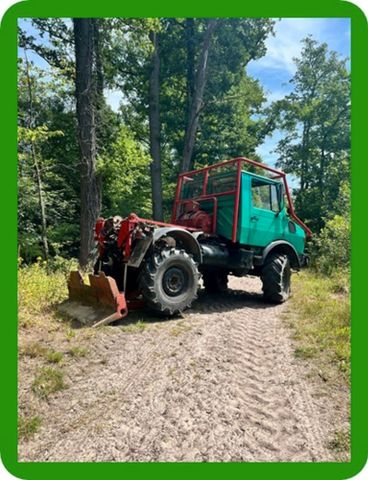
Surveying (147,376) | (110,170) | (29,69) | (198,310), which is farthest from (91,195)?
(147,376)

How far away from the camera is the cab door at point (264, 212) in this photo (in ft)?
22.0

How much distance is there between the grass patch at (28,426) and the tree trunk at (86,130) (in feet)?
19.6

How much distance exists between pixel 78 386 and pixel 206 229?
413cm

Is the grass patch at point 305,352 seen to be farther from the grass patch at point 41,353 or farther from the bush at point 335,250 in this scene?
the bush at point 335,250

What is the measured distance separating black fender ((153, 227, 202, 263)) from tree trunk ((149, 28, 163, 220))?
33.2ft

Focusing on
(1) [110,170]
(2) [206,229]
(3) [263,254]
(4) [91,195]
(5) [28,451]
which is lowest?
(5) [28,451]

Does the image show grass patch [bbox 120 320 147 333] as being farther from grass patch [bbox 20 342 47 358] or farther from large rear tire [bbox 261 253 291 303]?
large rear tire [bbox 261 253 291 303]

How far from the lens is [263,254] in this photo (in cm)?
691

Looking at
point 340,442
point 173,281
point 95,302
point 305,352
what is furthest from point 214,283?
point 340,442

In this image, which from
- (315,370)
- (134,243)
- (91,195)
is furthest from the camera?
(91,195)

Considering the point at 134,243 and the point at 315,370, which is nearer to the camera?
the point at 315,370

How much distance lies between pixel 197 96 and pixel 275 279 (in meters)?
11.4

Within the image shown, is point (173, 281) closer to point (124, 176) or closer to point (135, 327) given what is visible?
point (135, 327)

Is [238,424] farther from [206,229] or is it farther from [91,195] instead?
[91,195]
